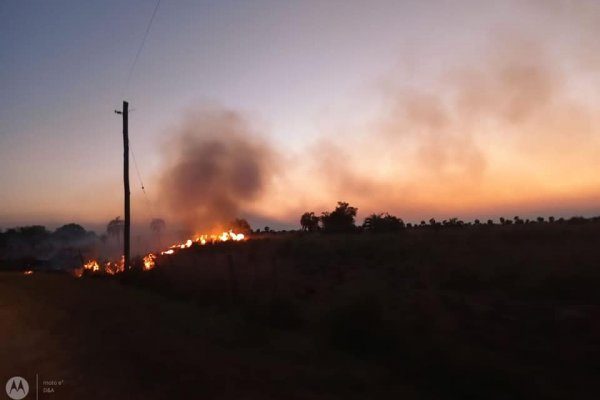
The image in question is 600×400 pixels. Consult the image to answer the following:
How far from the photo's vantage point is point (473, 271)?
23094 mm

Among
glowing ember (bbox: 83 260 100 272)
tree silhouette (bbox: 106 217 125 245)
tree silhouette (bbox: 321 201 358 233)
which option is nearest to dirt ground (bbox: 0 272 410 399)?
glowing ember (bbox: 83 260 100 272)

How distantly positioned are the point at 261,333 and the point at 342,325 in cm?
240

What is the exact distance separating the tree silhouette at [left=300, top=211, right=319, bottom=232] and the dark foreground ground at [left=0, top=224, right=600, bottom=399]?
76.5 m

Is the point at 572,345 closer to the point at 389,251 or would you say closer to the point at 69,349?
the point at 69,349

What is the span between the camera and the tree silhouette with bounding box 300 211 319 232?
99425mm

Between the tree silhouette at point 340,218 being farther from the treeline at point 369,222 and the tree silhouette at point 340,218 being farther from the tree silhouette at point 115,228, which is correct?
the tree silhouette at point 115,228

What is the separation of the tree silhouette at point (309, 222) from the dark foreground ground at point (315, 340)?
251 ft

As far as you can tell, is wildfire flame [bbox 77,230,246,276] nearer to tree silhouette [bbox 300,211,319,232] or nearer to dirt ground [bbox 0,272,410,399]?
dirt ground [bbox 0,272,410,399]

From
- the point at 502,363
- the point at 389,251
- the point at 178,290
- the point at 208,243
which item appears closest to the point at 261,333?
the point at 502,363

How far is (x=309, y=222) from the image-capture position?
100m

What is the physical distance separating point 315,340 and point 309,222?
8678 centimetres

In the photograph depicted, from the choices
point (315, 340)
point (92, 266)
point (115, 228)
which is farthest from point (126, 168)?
point (115, 228)

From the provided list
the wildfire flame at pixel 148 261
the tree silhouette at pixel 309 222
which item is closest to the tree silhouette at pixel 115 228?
the tree silhouette at pixel 309 222

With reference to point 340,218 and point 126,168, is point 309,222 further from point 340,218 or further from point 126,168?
point 126,168
